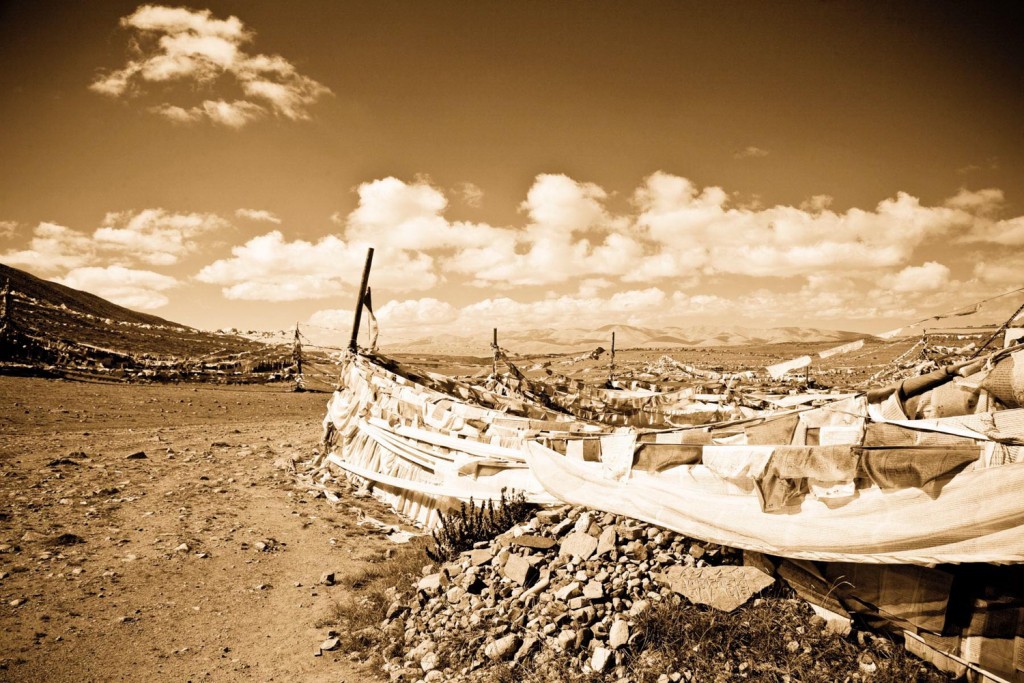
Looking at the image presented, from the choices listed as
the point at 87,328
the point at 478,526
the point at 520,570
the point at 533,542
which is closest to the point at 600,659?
the point at 520,570

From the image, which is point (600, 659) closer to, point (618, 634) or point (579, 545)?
point (618, 634)

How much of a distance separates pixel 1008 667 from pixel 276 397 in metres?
20.7

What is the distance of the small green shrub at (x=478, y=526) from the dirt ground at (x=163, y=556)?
121cm

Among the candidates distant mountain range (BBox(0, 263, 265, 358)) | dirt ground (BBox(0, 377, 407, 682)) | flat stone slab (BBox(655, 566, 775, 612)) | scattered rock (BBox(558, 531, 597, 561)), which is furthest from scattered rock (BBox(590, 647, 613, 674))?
distant mountain range (BBox(0, 263, 265, 358))

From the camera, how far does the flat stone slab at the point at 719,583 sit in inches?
135

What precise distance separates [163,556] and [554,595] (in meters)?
4.79

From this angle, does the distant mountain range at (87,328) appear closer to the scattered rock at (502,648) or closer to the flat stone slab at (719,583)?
the scattered rock at (502,648)

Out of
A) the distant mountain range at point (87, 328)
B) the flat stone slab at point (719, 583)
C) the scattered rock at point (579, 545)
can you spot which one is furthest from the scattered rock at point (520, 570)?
the distant mountain range at point (87, 328)

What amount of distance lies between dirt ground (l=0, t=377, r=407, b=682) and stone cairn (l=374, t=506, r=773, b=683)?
0.72 meters

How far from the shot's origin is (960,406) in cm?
342

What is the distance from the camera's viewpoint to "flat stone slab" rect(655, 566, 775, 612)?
3.42 metres

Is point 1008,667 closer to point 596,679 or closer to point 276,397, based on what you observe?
point 596,679

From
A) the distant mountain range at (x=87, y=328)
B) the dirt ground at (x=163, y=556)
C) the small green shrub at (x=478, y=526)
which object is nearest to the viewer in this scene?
the dirt ground at (x=163, y=556)

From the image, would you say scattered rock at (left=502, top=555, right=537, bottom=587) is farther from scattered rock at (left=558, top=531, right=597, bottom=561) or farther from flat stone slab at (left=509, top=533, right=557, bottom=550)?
scattered rock at (left=558, top=531, right=597, bottom=561)
